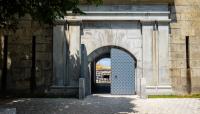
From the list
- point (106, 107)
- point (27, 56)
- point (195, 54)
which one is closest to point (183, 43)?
point (195, 54)

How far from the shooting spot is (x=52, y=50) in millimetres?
17156

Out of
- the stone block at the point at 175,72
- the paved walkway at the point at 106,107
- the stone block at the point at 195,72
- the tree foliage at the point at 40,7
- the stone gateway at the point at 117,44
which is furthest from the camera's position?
the stone block at the point at 195,72

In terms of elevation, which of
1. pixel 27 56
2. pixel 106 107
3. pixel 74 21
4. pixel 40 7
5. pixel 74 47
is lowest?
pixel 106 107

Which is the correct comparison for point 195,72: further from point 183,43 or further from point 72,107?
point 72,107

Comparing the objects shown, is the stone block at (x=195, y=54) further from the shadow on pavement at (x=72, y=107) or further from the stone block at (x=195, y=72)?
the shadow on pavement at (x=72, y=107)

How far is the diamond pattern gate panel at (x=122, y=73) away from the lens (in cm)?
1775

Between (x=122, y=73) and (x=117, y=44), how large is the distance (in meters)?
1.52

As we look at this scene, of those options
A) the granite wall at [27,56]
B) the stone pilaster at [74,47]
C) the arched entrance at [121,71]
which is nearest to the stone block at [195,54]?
the arched entrance at [121,71]

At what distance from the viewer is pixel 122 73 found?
1789cm

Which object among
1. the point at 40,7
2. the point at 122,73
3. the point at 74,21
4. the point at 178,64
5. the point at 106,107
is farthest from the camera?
the point at 122,73

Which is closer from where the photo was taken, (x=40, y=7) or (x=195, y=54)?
(x=40, y=7)

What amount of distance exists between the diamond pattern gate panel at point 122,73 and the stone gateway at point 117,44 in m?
0.46

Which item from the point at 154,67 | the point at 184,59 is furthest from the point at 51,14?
the point at 184,59

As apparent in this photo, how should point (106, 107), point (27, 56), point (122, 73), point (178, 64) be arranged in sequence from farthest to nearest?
1. point (122, 73)
2. point (27, 56)
3. point (178, 64)
4. point (106, 107)
